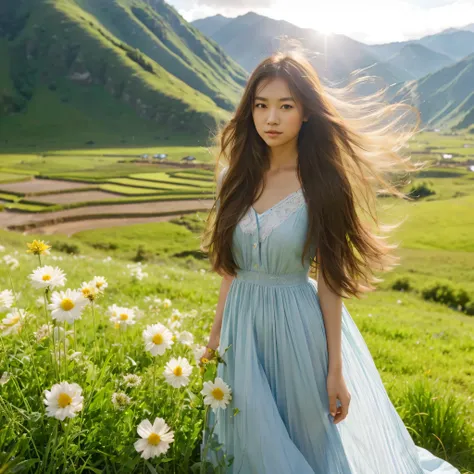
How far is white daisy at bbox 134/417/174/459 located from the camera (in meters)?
2.38

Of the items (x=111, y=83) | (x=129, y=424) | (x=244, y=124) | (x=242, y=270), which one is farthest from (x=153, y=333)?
(x=111, y=83)

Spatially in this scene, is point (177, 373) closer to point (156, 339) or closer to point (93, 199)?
point (156, 339)

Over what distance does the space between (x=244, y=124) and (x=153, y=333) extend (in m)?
1.72

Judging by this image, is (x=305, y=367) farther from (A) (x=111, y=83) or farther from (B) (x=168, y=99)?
(A) (x=111, y=83)

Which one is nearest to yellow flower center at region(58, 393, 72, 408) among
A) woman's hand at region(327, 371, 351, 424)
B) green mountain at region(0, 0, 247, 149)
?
woman's hand at region(327, 371, 351, 424)

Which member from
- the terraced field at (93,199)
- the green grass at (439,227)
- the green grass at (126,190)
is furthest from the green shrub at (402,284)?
the green grass at (126,190)

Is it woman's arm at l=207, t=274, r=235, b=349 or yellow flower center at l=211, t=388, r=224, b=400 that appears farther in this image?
woman's arm at l=207, t=274, r=235, b=349

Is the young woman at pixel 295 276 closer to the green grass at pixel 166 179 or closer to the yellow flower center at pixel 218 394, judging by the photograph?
the yellow flower center at pixel 218 394

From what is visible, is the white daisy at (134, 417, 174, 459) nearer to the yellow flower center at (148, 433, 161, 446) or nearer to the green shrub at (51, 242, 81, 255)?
the yellow flower center at (148, 433, 161, 446)

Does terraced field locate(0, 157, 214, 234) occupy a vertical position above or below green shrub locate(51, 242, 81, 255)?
below

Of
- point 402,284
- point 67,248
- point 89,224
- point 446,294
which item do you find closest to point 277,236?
point 446,294

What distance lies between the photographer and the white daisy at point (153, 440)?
238 cm

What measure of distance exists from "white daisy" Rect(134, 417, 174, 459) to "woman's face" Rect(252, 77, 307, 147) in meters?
1.91

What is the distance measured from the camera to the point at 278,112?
3.23 meters
